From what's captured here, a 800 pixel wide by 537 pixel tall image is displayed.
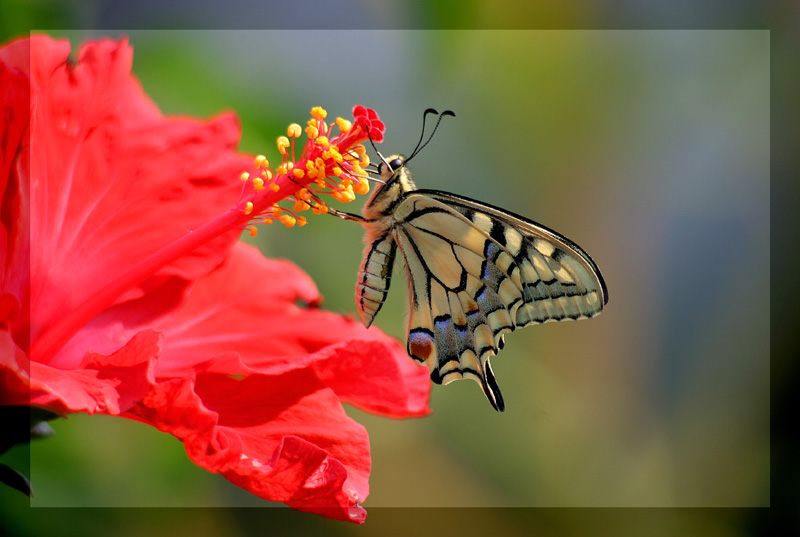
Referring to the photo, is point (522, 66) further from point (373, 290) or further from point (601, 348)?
point (373, 290)

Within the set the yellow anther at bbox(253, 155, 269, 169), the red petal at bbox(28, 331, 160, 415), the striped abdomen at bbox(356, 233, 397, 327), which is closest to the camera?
the red petal at bbox(28, 331, 160, 415)

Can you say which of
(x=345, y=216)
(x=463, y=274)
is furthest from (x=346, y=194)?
(x=463, y=274)

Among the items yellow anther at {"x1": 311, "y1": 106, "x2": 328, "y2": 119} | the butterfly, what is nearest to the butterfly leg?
the butterfly

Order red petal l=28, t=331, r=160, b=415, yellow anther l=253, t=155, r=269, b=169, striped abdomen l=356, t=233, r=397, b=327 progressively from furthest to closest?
1. striped abdomen l=356, t=233, r=397, b=327
2. yellow anther l=253, t=155, r=269, b=169
3. red petal l=28, t=331, r=160, b=415

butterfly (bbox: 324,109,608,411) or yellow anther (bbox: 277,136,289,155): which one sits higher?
yellow anther (bbox: 277,136,289,155)

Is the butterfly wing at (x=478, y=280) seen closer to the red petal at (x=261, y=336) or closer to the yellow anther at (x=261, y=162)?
the red petal at (x=261, y=336)

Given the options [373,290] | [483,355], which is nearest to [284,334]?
[373,290]

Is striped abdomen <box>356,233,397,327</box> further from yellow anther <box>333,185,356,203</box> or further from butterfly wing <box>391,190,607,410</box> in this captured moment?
yellow anther <box>333,185,356,203</box>
